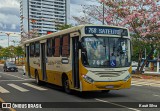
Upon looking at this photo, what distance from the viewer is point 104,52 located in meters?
12.7

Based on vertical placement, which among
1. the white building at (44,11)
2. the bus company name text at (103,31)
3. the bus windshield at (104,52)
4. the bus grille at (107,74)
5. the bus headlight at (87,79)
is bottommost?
the bus headlight at (87,79)

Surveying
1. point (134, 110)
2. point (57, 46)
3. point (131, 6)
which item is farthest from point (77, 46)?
point (131, 6)

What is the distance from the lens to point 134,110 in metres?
9.72

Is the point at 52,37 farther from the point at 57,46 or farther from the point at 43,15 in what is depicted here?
the point at 43,15

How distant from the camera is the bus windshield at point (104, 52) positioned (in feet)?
41.3

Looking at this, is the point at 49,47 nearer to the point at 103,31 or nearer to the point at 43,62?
the point at 43,62

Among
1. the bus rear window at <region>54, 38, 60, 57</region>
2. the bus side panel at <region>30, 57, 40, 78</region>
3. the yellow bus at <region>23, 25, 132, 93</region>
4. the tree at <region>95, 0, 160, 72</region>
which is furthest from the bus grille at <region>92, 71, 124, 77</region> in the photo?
the tree at <region>95, 0, 160, 72</region>

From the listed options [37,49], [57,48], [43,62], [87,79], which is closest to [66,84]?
[57,48]

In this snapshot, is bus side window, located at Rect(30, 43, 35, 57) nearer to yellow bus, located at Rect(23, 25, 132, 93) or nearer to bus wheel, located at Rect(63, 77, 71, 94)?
yellow bus, located at Rect(23, 25, 132, 93)

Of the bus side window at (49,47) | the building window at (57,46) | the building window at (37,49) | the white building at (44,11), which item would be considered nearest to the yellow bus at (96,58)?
the building window at (57,46)

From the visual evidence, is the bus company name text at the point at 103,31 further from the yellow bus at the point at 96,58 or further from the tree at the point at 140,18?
the tree at the point at 140,18

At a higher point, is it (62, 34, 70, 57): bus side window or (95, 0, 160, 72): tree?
(95, 0, 160, 72): tree

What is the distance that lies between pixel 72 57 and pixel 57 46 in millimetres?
2234

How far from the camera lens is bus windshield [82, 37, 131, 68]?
12.6 metres
